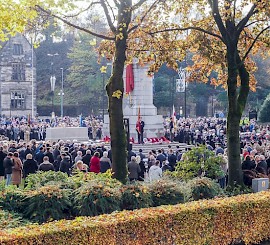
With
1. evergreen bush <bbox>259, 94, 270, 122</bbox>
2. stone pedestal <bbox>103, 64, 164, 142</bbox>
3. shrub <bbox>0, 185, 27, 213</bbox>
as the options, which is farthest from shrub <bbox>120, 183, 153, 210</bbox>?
evergreen bush <bbox>259, 94, 270, 122</bbox>

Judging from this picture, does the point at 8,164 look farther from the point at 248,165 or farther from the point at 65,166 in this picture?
the point at 248,165

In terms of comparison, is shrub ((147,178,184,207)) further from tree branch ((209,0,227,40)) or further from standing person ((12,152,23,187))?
standing person ((12,152,23,187))

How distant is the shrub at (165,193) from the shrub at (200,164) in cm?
291

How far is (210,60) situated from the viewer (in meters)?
20.5

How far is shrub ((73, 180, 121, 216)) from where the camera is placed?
13062 millimetres

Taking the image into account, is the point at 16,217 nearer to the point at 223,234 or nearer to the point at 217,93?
the point at 223,234

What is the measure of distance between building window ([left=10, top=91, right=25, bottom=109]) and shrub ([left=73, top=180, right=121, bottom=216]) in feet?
240

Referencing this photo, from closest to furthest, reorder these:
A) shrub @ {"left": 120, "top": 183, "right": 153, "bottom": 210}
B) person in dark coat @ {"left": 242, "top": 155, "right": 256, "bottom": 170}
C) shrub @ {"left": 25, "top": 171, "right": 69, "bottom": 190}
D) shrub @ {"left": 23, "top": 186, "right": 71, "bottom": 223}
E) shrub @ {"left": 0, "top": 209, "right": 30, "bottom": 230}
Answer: shrub @ {"left": 0, "top": 209, "right": 30, "bottom": 230} < shrub @ {"left": 23, "top": 186, "right": 71, "bottom": 223} < shrub @ {"left": 120, "top": 183, "right": 153, "bottom": 210} < shrub @ {"left": 25, "top": 171, "right": 69, "bottom": 190} < person in dark coat @ {"left": 242, "top": 155, "right": 256, "bottom": 170}

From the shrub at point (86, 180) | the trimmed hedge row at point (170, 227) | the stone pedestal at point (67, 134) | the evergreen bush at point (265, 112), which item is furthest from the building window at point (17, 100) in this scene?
the trimmed hedge row at point (170, 227)

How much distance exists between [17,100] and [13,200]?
73.6 metres

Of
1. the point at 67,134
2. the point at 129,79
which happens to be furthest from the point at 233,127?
the point at 67,134


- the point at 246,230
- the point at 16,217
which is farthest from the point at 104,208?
the point at 246,230

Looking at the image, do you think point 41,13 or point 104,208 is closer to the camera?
point 104,208

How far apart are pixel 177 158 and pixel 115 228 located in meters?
15.2
